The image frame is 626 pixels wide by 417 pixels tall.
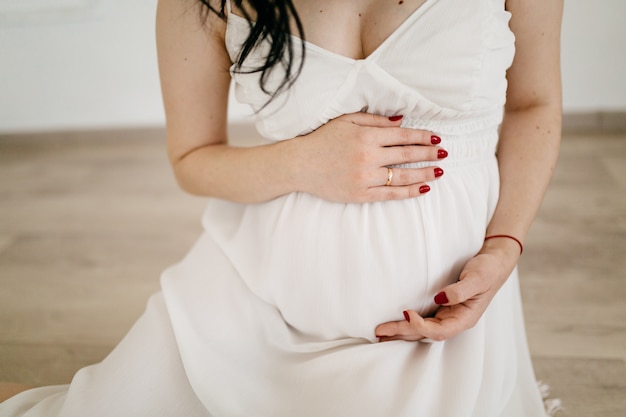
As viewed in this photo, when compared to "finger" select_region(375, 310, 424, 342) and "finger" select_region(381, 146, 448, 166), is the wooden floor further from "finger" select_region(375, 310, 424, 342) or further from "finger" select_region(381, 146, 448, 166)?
"finger" select_region(381, 146, 448, 166)

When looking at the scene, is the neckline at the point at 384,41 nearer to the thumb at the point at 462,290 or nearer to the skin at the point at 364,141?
the skin at the point at 364,141

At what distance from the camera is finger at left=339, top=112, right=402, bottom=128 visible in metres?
0.75

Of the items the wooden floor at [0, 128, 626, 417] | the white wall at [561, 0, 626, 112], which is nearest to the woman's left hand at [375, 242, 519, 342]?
the wooden floor at [0, 128, 626, 417]

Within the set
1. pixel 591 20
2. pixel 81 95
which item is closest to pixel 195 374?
pixel 591 20

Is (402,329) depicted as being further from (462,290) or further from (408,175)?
(408,175)

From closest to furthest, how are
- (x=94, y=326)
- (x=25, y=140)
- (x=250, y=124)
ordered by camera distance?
1. (x=94, y=326)
2. (x=250, y=124)
3. (x=25, y=140)

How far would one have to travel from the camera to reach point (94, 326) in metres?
1.52

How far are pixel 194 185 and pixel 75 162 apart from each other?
7.29 ft

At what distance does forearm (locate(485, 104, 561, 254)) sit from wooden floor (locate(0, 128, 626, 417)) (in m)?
0.61

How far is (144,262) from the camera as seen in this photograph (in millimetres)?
1807

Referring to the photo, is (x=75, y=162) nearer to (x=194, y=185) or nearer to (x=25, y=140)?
(x=25, y=140)

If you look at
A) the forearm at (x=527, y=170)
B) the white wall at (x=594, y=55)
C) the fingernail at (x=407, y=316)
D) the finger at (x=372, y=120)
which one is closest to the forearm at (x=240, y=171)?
the finger at (x=372, y=120)

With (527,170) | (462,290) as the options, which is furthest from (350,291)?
(527,170)

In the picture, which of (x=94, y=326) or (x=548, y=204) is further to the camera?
(x=548, y=204)
